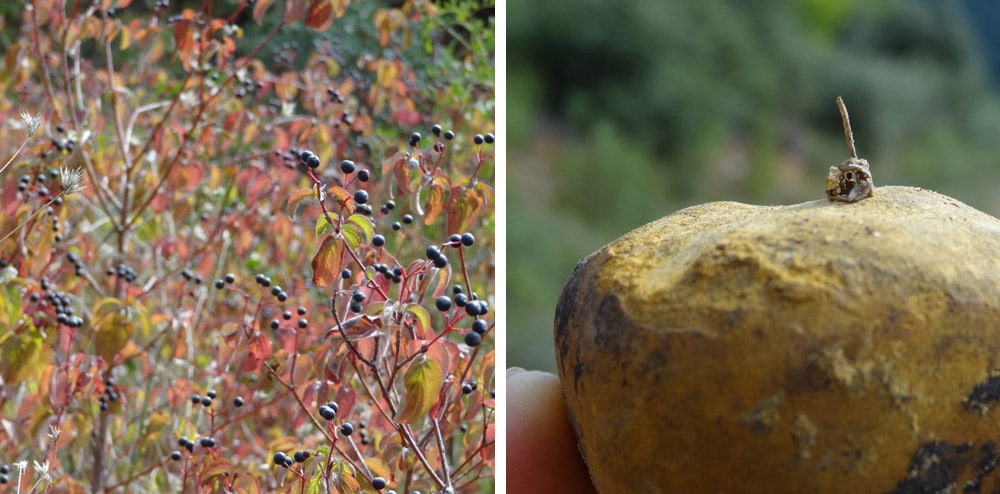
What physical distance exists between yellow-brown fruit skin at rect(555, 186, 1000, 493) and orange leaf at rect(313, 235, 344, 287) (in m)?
0.27

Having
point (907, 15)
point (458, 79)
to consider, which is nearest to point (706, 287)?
point (458, 79)

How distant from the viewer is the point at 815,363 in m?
0.78

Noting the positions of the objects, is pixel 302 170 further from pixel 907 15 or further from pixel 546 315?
pixel 907 15

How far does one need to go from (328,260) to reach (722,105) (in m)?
4.50

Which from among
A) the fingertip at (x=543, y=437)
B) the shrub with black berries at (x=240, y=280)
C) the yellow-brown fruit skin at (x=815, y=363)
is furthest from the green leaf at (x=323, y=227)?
the fingertip at (x=543, y=437)

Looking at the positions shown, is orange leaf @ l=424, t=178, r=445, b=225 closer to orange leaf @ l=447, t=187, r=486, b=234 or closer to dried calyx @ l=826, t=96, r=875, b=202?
orange leaf @ l=447, t=187, r=486, b=234

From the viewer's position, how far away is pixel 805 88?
525 cm

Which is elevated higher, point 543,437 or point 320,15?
point 320,15

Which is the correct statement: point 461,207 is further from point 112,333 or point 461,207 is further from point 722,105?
point 722,105

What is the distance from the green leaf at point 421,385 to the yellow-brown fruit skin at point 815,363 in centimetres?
16

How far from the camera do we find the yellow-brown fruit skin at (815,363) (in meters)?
0.78

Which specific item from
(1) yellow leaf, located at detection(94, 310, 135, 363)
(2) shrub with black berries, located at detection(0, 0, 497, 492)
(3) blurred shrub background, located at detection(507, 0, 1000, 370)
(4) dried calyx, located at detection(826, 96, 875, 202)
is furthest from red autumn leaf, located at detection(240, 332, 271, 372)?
(3) blurred shrub background, located at detection(507, 0, 1000, 370)

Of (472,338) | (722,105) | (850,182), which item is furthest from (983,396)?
(722,105)

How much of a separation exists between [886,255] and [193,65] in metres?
1.39
